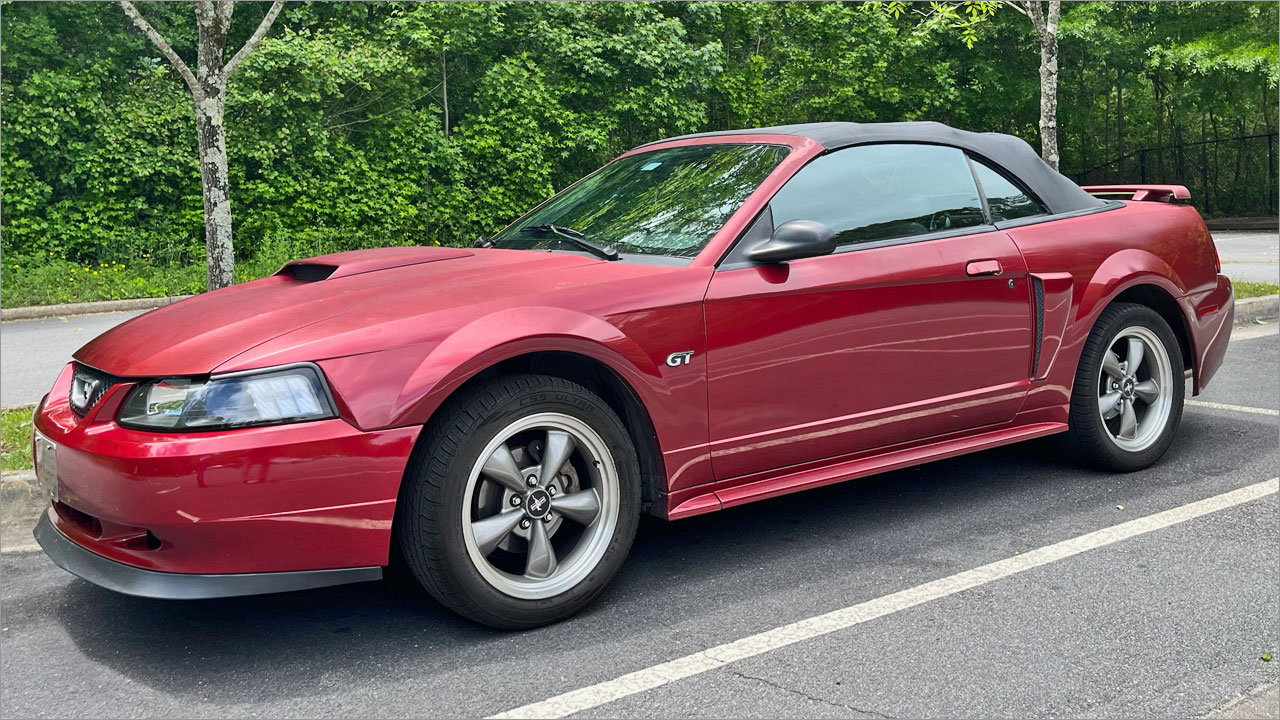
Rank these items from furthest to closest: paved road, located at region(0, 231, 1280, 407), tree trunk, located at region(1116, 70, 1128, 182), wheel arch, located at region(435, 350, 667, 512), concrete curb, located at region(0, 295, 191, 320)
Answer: tree trunk, located at region(1116, 70, 1128, 182), concrete curb, located at region(0, 295, 191, 320), paved road, located at region(0, 231, 1280, 407), wheel arch, located at region(435, 350, 667, 512)

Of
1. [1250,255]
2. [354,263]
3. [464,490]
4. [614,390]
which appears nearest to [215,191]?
[354,263]

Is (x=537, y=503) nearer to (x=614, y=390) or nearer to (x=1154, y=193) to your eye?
(x=614, y=390)

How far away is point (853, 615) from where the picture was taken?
139 inches

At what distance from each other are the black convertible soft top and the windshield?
0.56 ft

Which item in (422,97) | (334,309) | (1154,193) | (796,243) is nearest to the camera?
(334,309)

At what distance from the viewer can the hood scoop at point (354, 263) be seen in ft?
13.1

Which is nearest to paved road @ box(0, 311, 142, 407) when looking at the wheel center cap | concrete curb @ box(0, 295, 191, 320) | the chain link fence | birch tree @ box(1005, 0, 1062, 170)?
concrete curb @ box(0, 295, 191, 320)

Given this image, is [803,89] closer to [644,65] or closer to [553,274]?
[644,65]

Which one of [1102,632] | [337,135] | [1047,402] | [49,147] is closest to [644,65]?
[337,135]

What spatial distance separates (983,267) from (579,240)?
158cm

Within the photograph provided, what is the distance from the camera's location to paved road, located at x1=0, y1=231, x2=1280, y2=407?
28.3 feet

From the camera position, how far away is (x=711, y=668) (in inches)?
125

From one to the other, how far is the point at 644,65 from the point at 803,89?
18.6ft

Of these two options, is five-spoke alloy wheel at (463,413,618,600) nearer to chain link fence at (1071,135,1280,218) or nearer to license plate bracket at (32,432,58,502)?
license plate bracket at (32,432,58,502)
